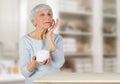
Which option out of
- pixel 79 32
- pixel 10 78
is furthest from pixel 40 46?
pixel 79 32

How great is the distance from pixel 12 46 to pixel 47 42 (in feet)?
5.44

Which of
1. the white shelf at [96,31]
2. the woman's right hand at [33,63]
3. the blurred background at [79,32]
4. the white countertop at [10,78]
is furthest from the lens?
the white shelf at [96,31]

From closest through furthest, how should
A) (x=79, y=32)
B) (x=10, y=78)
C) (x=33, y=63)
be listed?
(x=33, y=63)
(x=10, y=78)
(x=79, y=32)

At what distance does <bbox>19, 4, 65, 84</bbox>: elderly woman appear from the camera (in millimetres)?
848

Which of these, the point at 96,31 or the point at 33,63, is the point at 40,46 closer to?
the point at 33,63

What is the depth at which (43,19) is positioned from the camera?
88 centimetres

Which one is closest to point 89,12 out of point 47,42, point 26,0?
point 26,0

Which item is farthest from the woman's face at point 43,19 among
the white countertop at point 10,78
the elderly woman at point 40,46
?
the white countertop at point 10,78

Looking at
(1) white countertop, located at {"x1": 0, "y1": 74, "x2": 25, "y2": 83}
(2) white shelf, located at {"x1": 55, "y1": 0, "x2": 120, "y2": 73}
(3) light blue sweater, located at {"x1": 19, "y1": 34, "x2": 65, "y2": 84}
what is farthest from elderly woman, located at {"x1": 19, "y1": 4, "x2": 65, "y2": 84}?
(2) white shelf, located at {"x1": 55, "y1": 0, "x2": 120, "y2": 73}

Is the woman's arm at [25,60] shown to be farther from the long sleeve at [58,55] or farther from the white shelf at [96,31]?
the white shelf at [96,31]

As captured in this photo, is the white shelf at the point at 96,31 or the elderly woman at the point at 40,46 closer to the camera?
the elderly woman at the point at 40,46

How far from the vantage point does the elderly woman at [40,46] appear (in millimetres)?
848

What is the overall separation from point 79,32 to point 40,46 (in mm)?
1858

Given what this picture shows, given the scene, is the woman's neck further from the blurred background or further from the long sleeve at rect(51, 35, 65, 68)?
the blurred background
